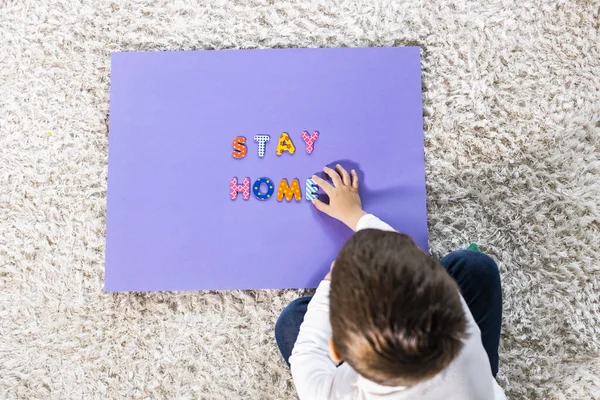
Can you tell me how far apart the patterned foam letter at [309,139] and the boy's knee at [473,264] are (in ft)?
1.01

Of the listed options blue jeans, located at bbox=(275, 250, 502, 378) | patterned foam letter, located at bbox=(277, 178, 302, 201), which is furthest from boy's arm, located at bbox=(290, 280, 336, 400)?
patterned foam letter, located at bbox=(277, 178, 302, 201)

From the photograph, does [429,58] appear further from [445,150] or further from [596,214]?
[596,214]

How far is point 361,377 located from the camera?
49 centimetres

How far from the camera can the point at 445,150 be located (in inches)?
32.8

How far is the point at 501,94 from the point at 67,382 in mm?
970

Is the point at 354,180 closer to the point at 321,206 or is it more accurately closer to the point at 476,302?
the point at 321,206

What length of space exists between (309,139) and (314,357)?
381 mm

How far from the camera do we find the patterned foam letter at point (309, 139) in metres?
0.81

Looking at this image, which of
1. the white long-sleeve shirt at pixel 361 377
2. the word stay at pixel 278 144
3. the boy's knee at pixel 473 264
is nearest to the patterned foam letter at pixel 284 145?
the word stay at pixel 278 144

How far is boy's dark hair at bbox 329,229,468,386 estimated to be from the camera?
0.43 metres

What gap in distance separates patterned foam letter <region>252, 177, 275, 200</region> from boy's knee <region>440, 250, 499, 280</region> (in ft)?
1.08

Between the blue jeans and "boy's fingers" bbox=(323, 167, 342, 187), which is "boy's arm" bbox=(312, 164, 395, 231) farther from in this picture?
the blue jeans

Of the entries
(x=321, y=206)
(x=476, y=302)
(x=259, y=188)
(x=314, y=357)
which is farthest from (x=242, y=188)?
(x=476, y=302)

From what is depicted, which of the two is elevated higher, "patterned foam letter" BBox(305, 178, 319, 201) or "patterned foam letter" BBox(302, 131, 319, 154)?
"patterned foam letter" BBox(302, 131, 319, 154)
